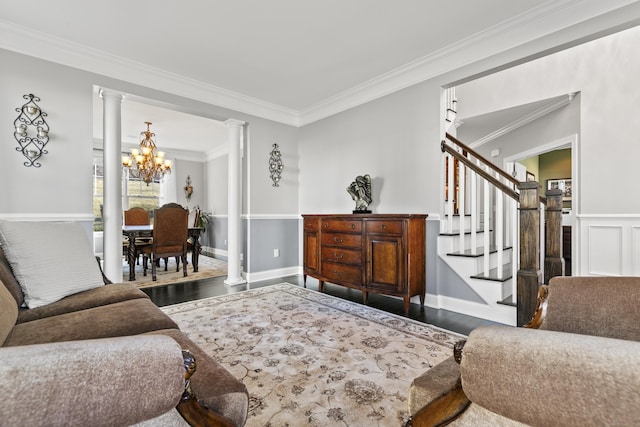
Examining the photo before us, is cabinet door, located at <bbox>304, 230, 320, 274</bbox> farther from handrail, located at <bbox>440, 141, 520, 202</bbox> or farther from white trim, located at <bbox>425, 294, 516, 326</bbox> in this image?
handrail, located at <bbox>440, 141, 520, 202</bbox>

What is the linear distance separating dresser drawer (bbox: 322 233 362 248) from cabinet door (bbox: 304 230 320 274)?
0.17 m

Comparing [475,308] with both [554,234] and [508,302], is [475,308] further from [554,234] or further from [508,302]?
[554,234]

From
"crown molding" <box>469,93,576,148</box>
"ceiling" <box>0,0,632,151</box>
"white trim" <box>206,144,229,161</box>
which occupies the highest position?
"ceiling" <box>0,0,632,151</box>

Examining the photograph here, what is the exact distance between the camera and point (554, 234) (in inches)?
95.8

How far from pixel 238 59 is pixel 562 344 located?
346 centimetres

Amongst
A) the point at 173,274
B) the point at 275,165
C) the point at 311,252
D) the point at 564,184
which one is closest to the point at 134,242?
the point at 173,274

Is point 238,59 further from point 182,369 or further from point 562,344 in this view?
point 562,344

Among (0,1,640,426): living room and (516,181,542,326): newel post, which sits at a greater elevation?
(0,1,640,426): living room

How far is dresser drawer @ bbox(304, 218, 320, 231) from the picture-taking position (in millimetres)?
3803

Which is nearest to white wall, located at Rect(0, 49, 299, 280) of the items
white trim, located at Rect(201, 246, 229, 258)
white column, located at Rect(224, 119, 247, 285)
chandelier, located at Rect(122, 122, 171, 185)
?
white column, located at Rect(224, 119, 247, 285)

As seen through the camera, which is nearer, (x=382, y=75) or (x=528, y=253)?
(x=528, y=253)

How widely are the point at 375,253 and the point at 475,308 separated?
1.05 metres

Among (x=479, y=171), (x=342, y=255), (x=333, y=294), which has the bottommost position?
(x=333, y=294)

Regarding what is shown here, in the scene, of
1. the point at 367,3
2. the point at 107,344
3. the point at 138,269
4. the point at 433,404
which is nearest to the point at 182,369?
the point at 107,344
